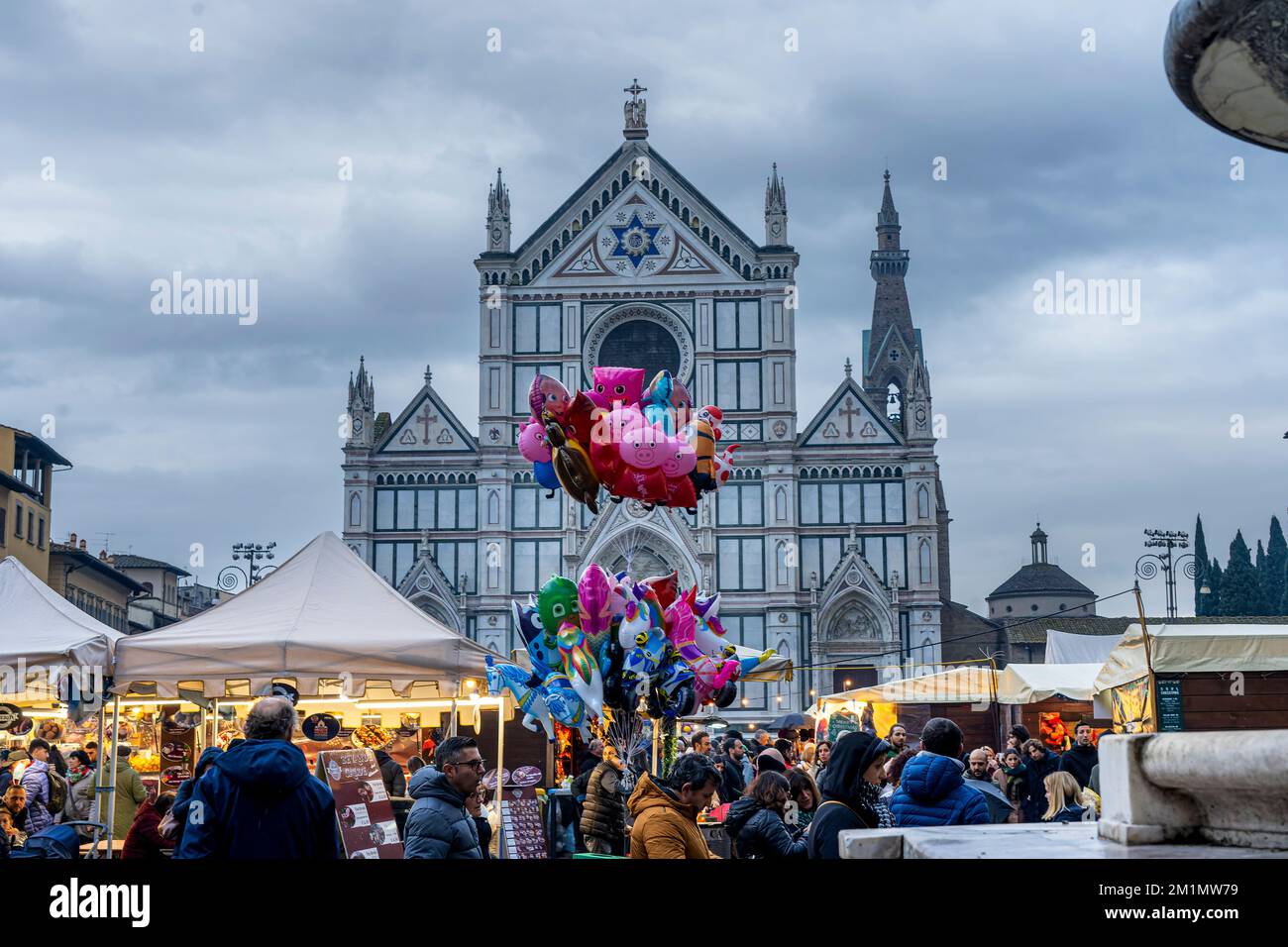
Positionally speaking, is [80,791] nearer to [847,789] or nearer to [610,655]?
[610,655]

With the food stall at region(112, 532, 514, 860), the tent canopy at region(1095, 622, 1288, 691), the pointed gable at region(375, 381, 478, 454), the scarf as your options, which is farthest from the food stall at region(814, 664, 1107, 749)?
the pointed gable at region(375, 381, 478, 454)

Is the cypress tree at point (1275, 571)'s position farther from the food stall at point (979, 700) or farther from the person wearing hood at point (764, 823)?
the person wearing hood at point (764, 823)

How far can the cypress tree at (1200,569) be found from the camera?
6203 centimetres

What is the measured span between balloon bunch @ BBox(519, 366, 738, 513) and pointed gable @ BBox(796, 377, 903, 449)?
3294 centimetres

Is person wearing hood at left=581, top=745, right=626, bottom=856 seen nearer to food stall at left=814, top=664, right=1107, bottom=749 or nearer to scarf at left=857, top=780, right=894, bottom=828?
scarf at left=857, top=780, right=894, bottom=828

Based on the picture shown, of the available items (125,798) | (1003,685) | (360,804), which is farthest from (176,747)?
(1003,685)

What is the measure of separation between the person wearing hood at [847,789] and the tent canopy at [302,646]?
5420mm

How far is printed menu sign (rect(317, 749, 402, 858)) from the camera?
25.3 ft

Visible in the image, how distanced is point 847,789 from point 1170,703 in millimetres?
10790

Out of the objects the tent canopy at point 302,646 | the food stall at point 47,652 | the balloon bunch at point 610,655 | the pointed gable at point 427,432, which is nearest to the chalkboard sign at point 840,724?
the balloon bunch at point 610,655

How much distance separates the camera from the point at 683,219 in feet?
151

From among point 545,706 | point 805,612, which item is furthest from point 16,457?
point 545,706
